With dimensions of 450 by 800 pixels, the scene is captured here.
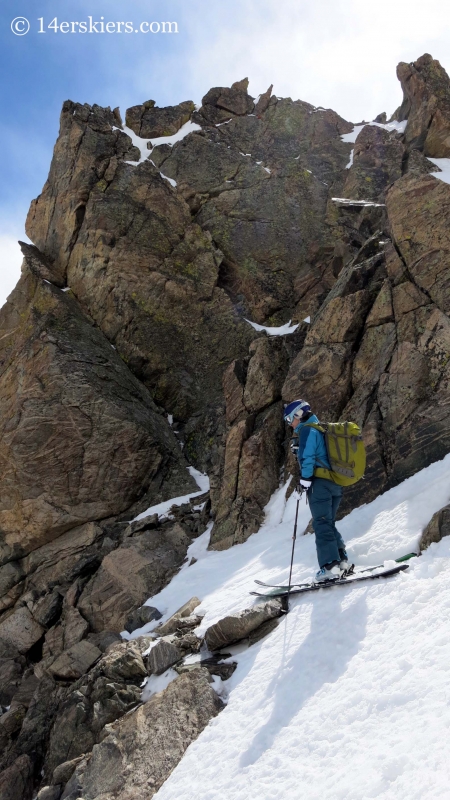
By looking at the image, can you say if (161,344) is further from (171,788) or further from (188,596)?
(171,788)

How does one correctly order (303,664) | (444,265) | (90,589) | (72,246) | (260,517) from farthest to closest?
(72,246) → (90,589) → (260,517) → (444,265) → (303,664)

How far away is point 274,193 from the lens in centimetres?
3291

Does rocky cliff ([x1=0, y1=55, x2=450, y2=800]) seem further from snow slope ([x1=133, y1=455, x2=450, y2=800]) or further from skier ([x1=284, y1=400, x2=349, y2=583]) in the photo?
skier ([x1=284, y1=400, x2=349, y2=583])

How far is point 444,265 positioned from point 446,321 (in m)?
2.17

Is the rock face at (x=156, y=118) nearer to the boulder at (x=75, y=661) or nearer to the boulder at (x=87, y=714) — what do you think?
the boulder at (x=75, y=661)

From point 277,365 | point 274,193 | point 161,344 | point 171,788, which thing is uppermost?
point 274,193

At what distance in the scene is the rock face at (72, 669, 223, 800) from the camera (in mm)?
6996

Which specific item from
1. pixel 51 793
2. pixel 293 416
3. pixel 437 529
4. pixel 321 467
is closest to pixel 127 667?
pixel 51 793

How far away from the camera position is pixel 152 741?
7.54 meters

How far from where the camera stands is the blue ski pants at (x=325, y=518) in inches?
334

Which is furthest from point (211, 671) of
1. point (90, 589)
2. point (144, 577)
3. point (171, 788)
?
point (90, 589)

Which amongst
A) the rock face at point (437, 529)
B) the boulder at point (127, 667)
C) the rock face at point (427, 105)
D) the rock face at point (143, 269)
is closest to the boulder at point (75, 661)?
the boulder at point (127, 667)

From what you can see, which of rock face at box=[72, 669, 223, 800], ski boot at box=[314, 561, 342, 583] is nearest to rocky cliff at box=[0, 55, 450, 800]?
rock face at box=[72, 669, 223, 800]

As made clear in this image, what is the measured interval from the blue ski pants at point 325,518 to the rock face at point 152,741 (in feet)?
8.84
